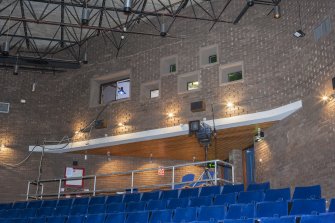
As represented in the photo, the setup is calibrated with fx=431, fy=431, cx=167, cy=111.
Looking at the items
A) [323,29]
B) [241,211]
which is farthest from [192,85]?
[241,211]

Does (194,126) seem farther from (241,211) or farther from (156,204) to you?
(241,211)

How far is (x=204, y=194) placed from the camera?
10.5m

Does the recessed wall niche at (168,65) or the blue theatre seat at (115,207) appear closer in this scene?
the blue theatre seat at (115,207)

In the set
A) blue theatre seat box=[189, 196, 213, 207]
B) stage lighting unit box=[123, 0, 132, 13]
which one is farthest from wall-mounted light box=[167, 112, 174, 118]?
stage lighting unit box=[123, 0, 132, 13]

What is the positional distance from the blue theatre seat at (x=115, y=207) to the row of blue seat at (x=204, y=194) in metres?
0.67

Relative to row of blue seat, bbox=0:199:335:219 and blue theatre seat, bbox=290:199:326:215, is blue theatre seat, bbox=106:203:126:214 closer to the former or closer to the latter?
row of blue seat, bbox=0:199:335:219

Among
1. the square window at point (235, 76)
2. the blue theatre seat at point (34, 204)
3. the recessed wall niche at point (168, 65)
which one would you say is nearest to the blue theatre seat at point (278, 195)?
the square window at point (235, 76)

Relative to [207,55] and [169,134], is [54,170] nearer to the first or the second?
[169,134]

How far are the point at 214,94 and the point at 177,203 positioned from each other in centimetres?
494

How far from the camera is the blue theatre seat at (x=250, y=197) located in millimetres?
8945

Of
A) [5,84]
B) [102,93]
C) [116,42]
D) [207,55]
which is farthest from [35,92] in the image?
[207,55]

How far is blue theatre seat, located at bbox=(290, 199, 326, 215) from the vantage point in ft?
23.5

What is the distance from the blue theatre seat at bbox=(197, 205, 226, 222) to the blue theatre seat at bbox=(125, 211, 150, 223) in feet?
3.91

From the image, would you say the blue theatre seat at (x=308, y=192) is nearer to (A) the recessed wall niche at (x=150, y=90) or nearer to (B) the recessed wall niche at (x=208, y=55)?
(B) the recessed wall niche at (x=208, y=55)
